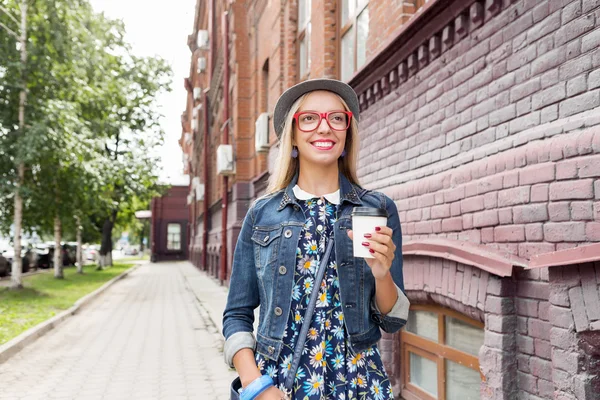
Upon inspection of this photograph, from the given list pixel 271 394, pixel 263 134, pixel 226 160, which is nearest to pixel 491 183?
pixel 271 394

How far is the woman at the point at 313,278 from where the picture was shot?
6.17 ft

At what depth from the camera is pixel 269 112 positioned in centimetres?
1231

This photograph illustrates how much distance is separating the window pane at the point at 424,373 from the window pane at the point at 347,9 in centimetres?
429

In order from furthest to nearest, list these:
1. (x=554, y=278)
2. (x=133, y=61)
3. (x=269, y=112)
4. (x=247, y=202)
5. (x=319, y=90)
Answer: (x=133, y=61), (x=247, y=202), (x=269, y=112), (x=554, y=278), (x=319, y=90)

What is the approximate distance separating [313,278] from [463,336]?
7.43ft

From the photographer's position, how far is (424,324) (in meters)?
4.41

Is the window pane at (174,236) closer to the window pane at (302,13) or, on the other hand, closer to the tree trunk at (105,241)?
the tree trunk at (105,241)

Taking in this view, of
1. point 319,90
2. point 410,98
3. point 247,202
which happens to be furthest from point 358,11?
point 247,202

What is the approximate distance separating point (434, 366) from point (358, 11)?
427cm

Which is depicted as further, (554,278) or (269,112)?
(269,112)

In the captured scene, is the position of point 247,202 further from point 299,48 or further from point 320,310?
point 320,310

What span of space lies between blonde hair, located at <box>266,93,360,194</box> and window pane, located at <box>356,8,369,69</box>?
Result: 14.4 ft

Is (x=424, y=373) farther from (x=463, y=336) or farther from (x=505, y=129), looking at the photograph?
(x=505, y=129)

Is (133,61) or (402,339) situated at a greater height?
(133,61)
